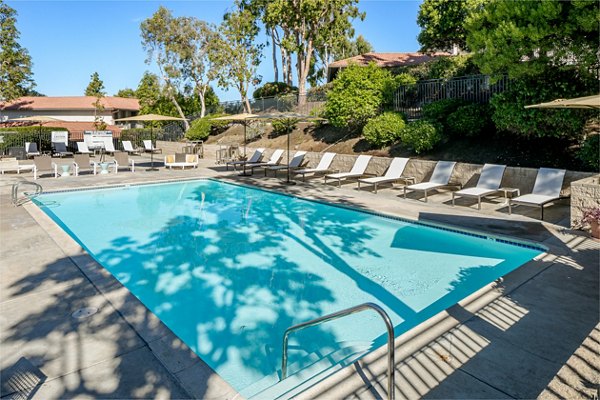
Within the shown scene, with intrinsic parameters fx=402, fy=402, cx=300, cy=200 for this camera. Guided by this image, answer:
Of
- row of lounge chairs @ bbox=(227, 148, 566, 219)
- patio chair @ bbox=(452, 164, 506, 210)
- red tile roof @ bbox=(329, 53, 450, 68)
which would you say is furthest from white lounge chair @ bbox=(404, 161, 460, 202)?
red tile roof @ bbox=(329, 53, 450, 68)

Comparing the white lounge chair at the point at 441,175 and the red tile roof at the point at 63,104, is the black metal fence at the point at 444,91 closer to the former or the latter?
the white lounge chair at the point at 441,175

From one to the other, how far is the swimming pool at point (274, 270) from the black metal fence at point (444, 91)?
6.89m

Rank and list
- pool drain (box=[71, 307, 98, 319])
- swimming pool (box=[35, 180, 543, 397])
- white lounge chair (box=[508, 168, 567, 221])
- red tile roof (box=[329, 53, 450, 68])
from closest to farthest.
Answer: pool drain (box=[71, 307, 98, 319])
swimming pool (box=[35, 180, 543, 397])
white lounge chair (box=[508, 168, 567, 221])
red tile roof (box=[329, 53, 450, 68])

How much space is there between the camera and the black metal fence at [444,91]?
13282 mm

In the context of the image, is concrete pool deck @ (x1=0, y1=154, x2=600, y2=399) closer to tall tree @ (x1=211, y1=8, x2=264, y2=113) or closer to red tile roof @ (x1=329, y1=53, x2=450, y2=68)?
tall tree @ (x1=211, y1=8, x2=264, y2=113)

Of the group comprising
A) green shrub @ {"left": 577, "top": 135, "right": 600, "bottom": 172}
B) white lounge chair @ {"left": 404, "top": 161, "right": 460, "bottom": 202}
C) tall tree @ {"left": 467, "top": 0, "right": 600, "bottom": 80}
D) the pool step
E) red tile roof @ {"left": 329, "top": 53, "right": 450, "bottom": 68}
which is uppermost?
red tile roof @ {"left": 329, "top": 53, "right": 450, "bottom": 68}

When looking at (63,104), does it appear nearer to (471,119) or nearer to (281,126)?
(281,126)

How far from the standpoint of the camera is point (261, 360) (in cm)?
441

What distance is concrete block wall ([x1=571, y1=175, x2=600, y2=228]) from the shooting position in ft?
24.0

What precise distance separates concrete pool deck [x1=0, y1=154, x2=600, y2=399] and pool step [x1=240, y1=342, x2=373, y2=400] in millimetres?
314

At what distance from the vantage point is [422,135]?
519 inches

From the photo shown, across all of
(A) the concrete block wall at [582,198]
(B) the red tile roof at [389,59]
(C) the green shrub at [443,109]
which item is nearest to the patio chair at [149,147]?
(B) the red tile roof at [389,59]

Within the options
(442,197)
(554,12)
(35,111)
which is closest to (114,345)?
(442,197)

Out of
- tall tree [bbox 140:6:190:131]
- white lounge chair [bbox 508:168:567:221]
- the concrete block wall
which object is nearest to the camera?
the concrete block wall
